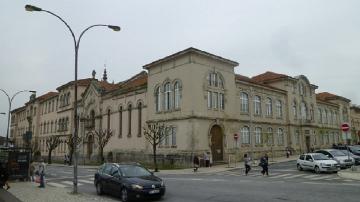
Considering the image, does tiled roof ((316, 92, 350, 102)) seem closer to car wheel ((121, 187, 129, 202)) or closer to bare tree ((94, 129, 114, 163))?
bare tree ((94, 129, 114, 163))

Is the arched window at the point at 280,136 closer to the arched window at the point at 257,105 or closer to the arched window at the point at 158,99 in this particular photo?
the arched window at the point at 257,105

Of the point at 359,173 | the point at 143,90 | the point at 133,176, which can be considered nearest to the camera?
the point at 133,176

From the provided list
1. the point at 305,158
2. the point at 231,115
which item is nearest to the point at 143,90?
the point at 231,115

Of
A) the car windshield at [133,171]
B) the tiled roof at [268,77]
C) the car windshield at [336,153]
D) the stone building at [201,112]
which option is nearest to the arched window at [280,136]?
the stone building at [201,112]

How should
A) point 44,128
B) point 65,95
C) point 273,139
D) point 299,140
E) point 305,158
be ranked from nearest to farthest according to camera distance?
point 305,158
point 273,139
point 299,140
point 65,95
point 44,128

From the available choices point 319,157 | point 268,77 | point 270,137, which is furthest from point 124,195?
point 268,77

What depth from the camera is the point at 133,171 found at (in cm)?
1562

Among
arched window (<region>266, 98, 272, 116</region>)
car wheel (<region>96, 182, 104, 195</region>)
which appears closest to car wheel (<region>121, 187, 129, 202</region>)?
car wheel (<region>96, 182, 104, 195</region>)

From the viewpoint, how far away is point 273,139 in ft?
158

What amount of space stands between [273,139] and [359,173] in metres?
27.0

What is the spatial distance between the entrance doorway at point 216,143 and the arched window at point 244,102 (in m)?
6.20

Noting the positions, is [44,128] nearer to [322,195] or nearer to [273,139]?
[273,139]

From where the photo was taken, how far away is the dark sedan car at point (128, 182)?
13914 mm

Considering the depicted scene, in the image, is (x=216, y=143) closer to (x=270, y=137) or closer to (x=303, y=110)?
(x=270, y=137)
